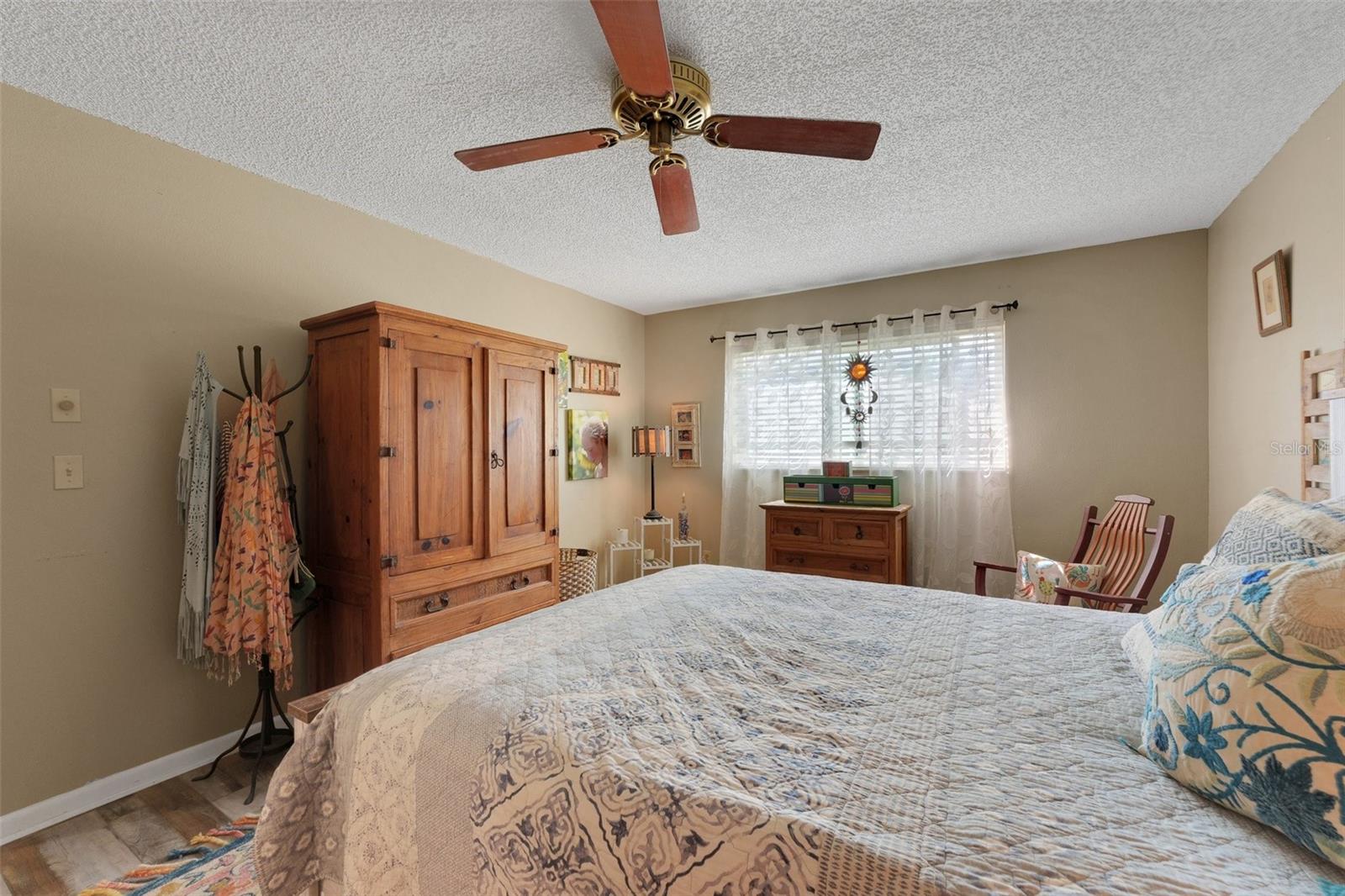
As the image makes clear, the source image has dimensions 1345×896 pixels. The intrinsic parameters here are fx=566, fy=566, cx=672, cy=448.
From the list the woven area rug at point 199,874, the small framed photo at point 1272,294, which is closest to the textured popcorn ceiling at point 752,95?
the small framed photo at point 1272,294

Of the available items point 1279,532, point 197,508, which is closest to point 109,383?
point 197,508

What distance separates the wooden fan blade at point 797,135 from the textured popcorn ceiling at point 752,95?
24cm

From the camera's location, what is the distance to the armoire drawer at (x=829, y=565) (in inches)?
145

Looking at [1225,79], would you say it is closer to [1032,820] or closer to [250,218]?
[1032,820]

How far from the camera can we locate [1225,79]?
6.12 ft

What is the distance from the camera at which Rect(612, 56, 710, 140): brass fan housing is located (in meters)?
1.71

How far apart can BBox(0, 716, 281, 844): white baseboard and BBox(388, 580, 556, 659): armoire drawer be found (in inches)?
33.5

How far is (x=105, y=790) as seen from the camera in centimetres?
207

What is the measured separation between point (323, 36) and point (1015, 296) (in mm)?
3847

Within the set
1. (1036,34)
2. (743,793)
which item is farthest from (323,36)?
(743,793)

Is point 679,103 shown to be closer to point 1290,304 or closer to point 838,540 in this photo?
point 1290,304

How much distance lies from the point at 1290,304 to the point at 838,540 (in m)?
2.38

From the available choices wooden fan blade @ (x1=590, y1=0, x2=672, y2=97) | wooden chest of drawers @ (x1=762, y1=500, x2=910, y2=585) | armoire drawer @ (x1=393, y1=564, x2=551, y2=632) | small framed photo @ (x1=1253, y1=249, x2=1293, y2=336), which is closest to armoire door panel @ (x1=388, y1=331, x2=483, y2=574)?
armoire drawer @ (x1=393, y1=564, x2=551, y2=632)

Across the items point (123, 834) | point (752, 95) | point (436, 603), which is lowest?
point (123, 834)
